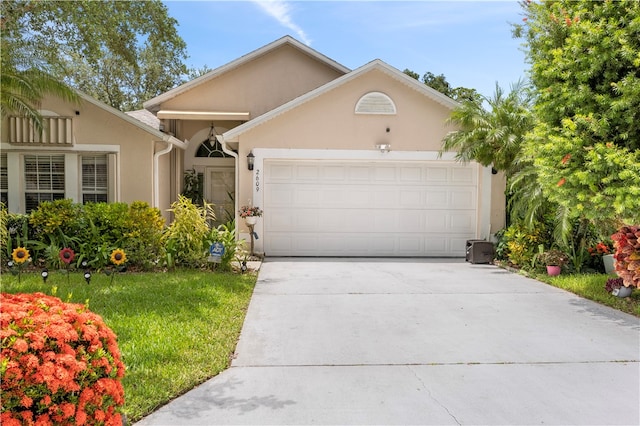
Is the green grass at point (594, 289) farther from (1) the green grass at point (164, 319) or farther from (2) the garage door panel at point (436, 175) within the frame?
(1) the green grass at point (164, 319)

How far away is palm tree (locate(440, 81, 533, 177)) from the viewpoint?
417 inches

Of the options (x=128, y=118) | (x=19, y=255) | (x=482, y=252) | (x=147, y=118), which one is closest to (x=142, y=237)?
(x=19, y=255)

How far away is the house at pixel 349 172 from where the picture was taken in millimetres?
11836

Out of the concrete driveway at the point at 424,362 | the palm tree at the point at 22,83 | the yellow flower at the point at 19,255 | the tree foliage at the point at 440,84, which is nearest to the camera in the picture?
the concrete driveway at the point at 424,362

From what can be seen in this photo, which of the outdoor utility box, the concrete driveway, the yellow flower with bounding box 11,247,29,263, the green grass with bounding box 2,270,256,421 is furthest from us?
the outdoor utility box

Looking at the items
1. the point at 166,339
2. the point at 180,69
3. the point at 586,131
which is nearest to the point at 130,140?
the point at 166,339

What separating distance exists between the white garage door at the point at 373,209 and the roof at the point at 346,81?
4.50 ft

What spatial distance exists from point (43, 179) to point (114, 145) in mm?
1903

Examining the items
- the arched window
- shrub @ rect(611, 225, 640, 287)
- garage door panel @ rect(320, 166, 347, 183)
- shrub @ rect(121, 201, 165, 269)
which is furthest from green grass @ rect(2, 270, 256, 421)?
the arched window

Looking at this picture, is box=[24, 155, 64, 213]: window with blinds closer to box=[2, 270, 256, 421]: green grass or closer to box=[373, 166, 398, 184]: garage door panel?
box=[2, 270, 256, 421]: green grass

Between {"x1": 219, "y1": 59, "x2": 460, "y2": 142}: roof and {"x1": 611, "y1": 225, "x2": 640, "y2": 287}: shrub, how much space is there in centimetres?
526

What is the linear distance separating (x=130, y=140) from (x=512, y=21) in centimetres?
866

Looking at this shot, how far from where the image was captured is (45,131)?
1162 centimetres

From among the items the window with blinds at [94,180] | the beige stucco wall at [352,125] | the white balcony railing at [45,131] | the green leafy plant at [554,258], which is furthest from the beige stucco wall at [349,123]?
the white balcony railing at [45,131]
